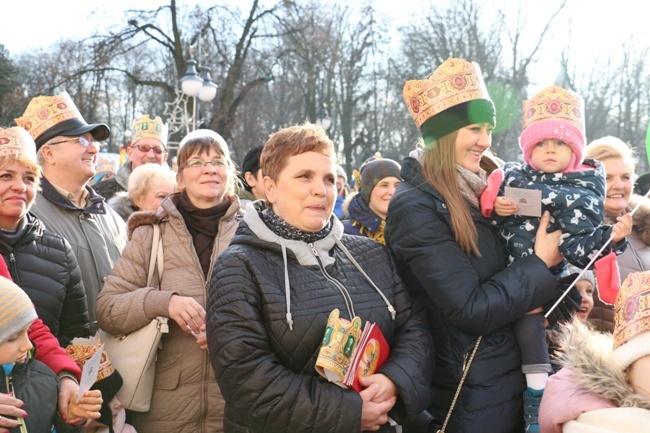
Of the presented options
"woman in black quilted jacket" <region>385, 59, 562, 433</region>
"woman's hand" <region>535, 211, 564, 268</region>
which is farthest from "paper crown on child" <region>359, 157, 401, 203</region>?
"woman's hand" <region>535, 211, 564, 268</region>

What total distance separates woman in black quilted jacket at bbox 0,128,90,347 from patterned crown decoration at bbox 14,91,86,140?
2.85ft

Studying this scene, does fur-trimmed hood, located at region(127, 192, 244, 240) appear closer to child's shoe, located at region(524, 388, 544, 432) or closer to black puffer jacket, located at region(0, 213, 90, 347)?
black puffer jacket, located at region(0, 213, 90, 347)

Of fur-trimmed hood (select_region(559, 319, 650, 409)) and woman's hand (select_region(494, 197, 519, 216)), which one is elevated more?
woman's hand (select_region(494, 197, 519, 216))

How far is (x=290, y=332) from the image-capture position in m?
2.37

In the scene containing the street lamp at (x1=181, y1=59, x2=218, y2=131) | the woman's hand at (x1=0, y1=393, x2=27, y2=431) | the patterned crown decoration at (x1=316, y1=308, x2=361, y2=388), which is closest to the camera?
the patterned crown decoration at (x1=316, y1=308, x2=361, y2=388)

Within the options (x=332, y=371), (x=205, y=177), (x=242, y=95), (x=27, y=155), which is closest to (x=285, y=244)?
(x=332, y=371)

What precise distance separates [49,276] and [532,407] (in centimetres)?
229

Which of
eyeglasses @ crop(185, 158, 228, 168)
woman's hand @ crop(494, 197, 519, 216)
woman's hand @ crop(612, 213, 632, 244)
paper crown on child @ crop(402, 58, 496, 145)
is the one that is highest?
paper crown on child @ crop(402, 58, 496, 145)

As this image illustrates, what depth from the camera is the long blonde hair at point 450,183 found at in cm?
268

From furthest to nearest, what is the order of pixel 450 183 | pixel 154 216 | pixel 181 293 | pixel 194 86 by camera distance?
pixel 194 86, pixel 154 216, pixel 181 293, pixel 450 183

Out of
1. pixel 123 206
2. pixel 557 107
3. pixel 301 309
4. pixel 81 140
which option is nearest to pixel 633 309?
pixel 301 309

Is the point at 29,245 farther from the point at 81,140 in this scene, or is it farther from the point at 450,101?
the point at 450,101

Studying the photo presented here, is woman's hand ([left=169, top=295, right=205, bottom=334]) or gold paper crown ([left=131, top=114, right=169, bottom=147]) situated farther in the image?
gold paper crown ([left=131, top=114, right=169, bottom=147])

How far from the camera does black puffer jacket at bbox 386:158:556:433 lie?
259cm
